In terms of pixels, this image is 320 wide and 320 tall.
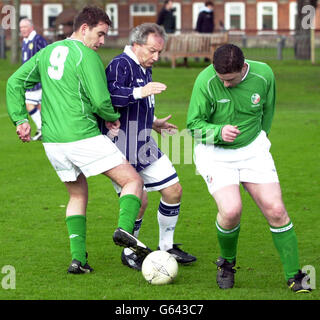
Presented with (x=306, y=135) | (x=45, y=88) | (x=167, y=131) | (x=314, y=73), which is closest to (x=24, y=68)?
(x=45, y=88)

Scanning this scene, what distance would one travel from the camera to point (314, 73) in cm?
3062

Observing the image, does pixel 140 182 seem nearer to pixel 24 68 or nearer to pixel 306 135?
pixel 24 68

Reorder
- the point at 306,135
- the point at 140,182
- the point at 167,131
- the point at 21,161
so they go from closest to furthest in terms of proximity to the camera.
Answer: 1. the point at 140,182
2. the point at 167,131
3. the point at 21,161
4. the point at 306,135

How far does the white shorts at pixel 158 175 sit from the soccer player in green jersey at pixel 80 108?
530 millimetres

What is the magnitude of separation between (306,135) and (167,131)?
9825 mm

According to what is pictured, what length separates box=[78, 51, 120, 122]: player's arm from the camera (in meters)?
7.40

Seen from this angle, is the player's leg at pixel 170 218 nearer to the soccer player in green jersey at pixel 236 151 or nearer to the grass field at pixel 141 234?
the grass field at pixel 141 234

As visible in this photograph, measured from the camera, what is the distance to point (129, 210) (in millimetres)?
7492

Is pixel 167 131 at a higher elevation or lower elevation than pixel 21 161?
higher

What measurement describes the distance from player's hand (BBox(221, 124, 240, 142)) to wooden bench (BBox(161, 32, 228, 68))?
81.9 feet

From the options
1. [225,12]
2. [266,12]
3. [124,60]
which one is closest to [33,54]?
[124,60]

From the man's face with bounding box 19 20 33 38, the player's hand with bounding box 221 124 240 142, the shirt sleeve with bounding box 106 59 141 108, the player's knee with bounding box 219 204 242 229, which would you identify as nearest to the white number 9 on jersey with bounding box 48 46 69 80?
the shirt sleeve with bounding box 106 59 141 108

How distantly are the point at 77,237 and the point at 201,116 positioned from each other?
166 cm

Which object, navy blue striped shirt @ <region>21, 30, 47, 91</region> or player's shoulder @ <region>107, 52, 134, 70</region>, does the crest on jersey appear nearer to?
player's shoulder @ <region>107, 52, 134, 70</region>
